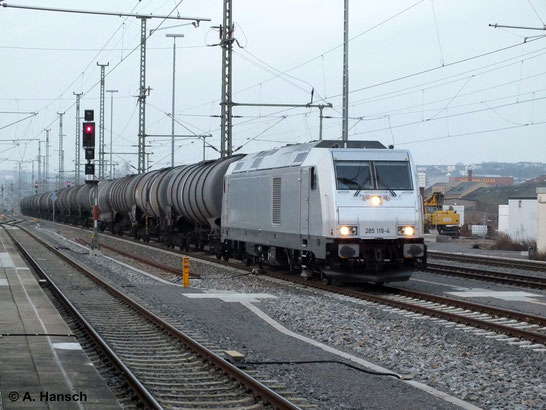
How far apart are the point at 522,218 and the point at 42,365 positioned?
141 feet

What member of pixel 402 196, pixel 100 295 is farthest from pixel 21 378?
pixel 402 196

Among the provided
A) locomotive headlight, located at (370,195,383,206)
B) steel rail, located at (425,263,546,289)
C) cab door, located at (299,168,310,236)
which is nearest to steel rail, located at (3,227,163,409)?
cab door, located at (299,168,310,236)

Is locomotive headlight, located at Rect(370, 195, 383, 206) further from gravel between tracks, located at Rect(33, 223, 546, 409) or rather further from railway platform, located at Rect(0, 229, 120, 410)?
railway platform, located at Rect(0, 229, 120, 410)

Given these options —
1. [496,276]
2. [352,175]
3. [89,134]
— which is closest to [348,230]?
[352,175]

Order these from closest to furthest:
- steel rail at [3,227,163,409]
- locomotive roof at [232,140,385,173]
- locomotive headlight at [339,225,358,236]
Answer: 1. steel rail at [3,227,163,409]
2. locomotive headlight at [339,225,358,236]
3. locomotive roof at [232,140,385,173]

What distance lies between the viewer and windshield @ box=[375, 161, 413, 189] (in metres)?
18.5

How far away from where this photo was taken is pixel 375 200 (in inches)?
715

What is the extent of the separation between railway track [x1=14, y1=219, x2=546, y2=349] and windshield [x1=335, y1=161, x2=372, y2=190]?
2.35 metres

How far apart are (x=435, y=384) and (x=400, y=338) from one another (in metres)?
3.10

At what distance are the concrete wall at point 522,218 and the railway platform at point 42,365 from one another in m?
36.5

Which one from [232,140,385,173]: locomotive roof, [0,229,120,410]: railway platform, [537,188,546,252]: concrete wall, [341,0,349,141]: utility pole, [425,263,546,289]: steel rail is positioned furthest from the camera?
[537,188,546,252]: concrete wall

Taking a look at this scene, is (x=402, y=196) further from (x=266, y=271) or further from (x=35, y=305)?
(x=35, y=305)

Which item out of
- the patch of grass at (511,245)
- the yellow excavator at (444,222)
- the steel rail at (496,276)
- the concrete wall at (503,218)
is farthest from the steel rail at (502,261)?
the concrete wall at (503,218)

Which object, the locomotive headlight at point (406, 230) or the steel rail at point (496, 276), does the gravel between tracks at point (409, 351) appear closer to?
the locomotive headlight at point (406, 230)
